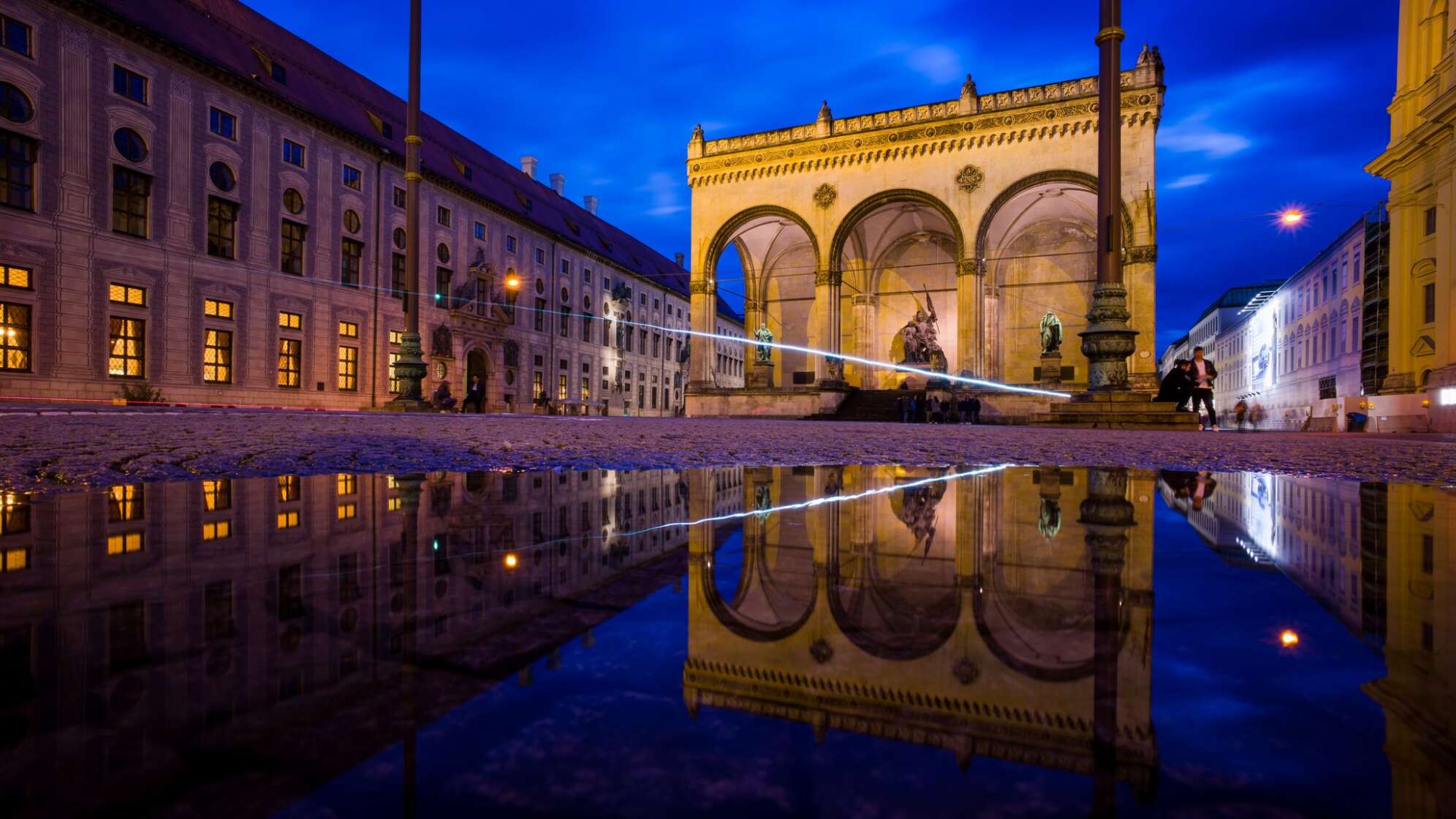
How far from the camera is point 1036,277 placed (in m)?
28.5

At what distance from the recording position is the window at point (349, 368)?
26.1m

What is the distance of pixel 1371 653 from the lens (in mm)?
743

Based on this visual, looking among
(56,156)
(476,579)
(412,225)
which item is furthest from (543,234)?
(476,579)

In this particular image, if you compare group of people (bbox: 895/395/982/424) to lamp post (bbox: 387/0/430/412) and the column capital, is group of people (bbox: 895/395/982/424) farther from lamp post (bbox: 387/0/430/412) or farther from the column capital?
lamp post (bbox: 387/0/430/412)

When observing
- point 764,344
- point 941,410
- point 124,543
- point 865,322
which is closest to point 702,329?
point 764,344

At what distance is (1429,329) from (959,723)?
85.1ft

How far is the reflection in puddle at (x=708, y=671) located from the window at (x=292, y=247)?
2675 centimetres

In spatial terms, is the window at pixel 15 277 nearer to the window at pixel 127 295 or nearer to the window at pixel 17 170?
the window at pixel 17 170

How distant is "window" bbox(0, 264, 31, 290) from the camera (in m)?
17.4

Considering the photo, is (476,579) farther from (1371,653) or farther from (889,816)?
(1371,653)

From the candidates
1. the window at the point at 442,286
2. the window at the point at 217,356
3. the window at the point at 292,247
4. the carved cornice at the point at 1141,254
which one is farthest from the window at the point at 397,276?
the carved cornice at the point at 1141,254

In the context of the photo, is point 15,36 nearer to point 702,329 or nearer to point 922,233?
point 702,329

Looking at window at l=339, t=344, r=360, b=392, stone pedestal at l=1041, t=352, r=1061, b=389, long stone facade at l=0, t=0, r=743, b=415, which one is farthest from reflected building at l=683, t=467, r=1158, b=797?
window at l=339, t=344, r=360, b=392

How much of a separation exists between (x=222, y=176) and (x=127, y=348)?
6.06 m
